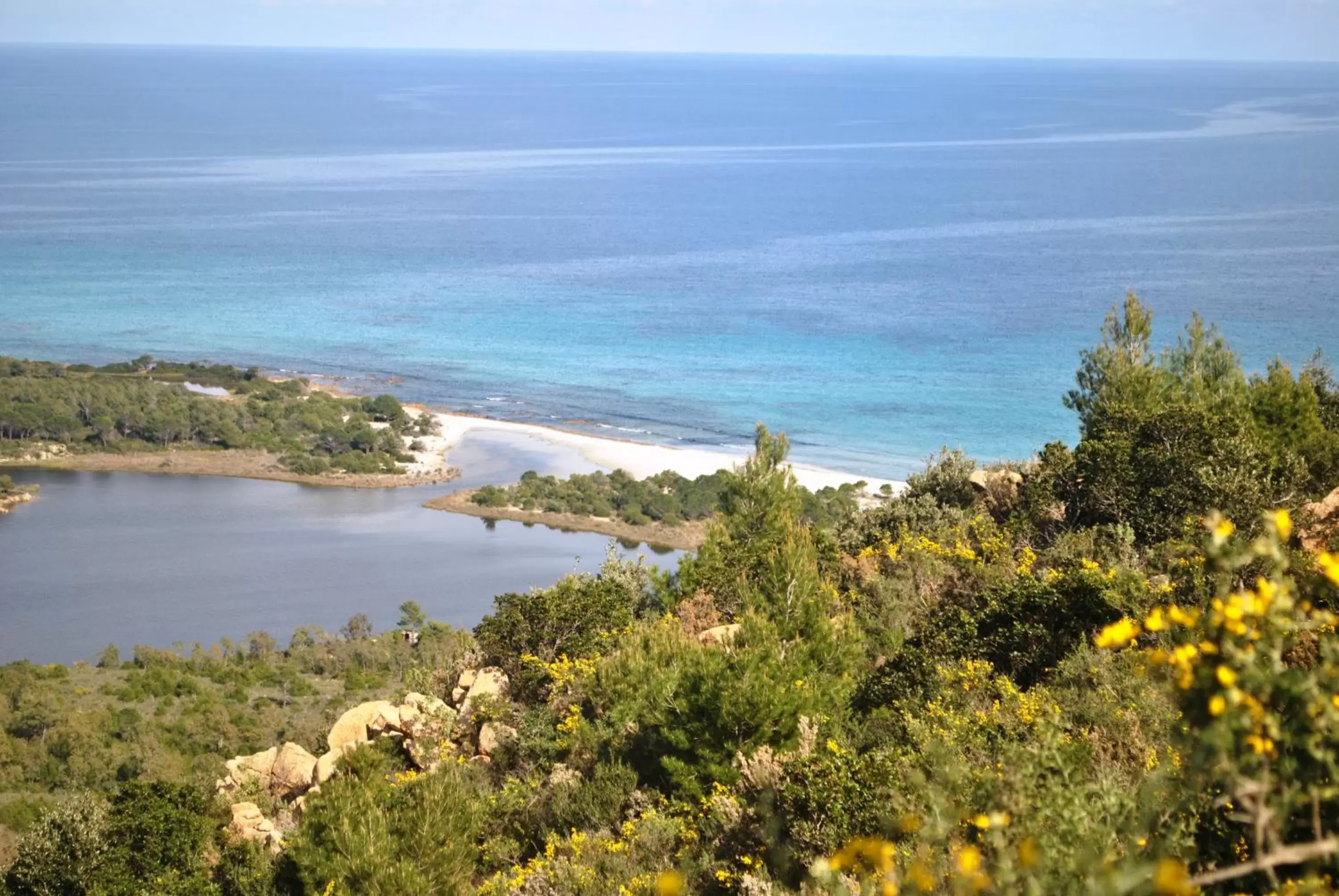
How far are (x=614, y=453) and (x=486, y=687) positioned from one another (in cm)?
3630

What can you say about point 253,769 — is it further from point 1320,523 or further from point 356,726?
point 1320,523

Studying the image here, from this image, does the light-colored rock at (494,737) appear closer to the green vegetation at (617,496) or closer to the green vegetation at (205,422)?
the green vegetation at (617,496)

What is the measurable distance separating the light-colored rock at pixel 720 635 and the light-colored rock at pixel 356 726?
4474 mm

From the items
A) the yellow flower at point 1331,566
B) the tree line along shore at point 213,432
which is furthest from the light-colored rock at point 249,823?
the tree line along shore at point 213,432

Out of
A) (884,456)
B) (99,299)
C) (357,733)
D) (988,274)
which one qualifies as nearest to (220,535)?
(884,456)

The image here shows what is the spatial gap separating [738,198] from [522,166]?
39463 millimetres

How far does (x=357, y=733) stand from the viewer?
16.8 metres

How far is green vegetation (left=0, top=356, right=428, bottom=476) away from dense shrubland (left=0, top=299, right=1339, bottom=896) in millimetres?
30604

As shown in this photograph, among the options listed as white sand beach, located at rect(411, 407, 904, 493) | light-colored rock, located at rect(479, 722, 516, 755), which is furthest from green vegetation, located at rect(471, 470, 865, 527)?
light-colored rock, located at rect(479, 722, 516, 755)

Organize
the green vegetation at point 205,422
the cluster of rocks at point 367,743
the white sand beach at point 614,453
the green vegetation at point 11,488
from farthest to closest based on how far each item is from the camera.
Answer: the green vegetation at point 205,422 → the green vegetation at point 11,488 → the white sand beach at point 614,453 → the cluster of rocks at point 367,743

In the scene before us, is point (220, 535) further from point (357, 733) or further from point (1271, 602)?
point (1271, 602)

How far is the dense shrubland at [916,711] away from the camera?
410 centimetres

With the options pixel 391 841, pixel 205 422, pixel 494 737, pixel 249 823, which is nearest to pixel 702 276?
pixel 205 422

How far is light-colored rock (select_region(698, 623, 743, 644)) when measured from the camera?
14062 millimetres
